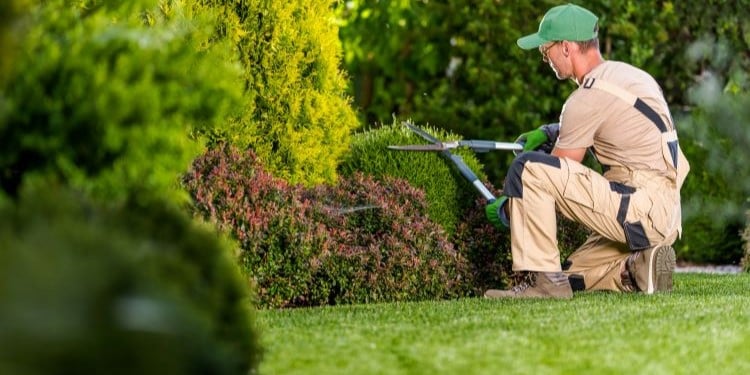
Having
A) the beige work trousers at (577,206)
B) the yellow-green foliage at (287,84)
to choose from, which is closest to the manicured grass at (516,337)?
the beige work trousers at (577,206)

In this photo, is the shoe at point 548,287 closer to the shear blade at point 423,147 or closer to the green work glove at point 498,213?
the green work glove at point 498,213

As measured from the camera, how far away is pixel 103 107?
3.13m

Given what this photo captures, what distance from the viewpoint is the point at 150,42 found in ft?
11.1

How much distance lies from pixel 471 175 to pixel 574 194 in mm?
1040

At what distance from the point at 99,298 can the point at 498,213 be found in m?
4.63

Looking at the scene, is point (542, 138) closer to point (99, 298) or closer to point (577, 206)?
point (577, 206)

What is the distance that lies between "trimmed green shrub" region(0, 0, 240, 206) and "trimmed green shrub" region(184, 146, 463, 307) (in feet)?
8.88

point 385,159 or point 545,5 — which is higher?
point 545,5

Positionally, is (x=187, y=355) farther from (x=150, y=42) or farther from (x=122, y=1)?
(x=122, y=1)

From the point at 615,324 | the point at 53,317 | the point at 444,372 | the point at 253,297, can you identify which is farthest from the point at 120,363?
the point at 253,297

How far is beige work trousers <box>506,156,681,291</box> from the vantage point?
21.5 ft

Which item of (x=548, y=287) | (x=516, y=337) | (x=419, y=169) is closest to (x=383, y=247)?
(x=419, y=169)

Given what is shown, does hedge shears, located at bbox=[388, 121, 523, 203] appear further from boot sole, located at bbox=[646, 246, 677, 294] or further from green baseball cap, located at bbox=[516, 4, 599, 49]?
boot sole, located at bbox=[646, 246, 677, 294]

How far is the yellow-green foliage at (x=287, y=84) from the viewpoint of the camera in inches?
272
